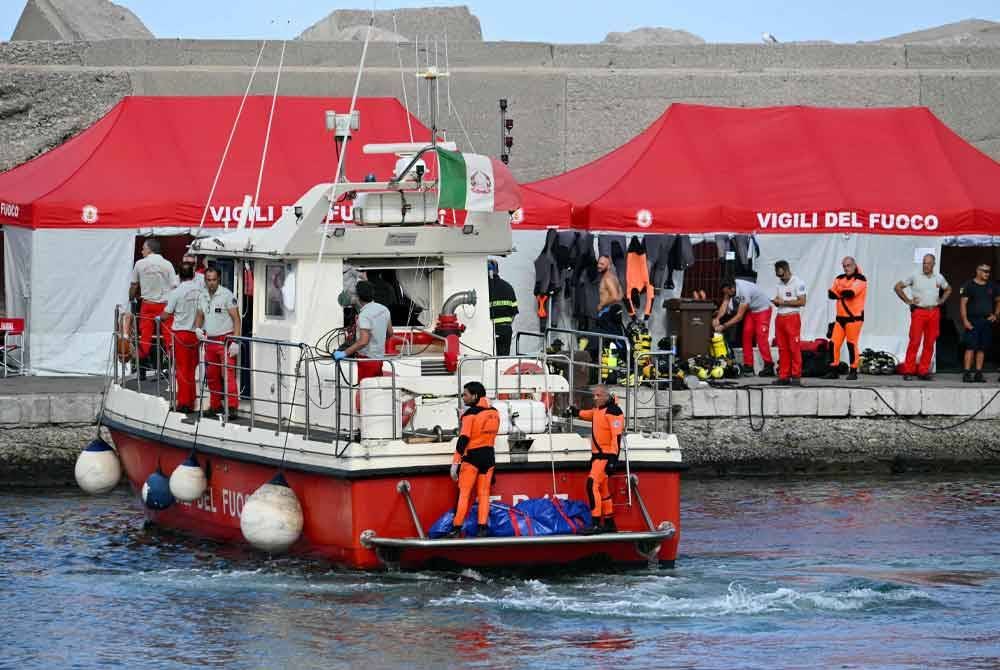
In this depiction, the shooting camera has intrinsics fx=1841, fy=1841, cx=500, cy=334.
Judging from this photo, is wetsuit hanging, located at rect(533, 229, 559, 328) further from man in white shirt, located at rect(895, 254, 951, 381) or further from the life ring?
the life ring

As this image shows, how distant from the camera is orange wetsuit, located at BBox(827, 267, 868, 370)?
20.0m

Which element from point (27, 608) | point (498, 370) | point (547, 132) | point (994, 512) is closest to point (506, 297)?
point (498, 370)

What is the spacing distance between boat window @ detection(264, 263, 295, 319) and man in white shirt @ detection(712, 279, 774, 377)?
7.45 metres

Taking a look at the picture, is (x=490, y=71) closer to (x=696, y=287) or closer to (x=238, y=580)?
(x=696, y=287)

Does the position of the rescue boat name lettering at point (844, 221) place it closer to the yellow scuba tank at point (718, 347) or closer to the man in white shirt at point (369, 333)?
the yellow scuba tank at point (718, 347)

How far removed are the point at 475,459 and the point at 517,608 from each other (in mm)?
1029

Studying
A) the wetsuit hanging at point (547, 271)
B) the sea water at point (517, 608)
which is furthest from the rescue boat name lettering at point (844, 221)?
the sea water at point (517, 608)

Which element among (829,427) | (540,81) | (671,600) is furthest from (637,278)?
(671,600)

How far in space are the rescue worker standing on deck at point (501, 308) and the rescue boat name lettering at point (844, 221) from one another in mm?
5006

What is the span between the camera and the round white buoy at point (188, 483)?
538 inches

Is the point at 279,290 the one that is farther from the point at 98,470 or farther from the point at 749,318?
the point at 749,318

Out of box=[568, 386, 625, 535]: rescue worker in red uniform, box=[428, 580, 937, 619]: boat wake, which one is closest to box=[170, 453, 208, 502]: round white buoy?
box=[428, 580, 937, 619]: boat wake

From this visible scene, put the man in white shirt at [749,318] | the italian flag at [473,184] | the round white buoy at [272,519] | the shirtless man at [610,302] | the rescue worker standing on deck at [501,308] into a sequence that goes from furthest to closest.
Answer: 1. the man in white shirt at [749,318]
2. the shirtless man at [610,302]
3. the rescue worker standing on deck at [501,308]
4. the italian flag at [473,184]
5. the round white buoy at [272,519]

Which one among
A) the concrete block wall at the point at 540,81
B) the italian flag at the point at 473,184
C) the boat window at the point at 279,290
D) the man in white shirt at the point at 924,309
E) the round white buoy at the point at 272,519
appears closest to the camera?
the round white buoy at the point at 272,519
